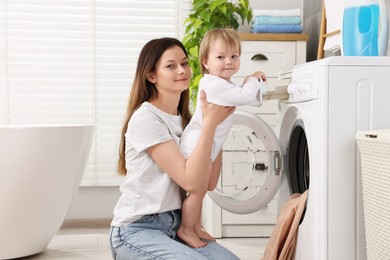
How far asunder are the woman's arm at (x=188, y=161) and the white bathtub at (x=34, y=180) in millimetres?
1095

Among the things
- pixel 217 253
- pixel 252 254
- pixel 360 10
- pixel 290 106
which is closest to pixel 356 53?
pixel 360 10

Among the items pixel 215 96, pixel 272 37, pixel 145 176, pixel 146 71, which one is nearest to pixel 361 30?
pixel 215 96

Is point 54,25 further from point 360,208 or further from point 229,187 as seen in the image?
point 360,208

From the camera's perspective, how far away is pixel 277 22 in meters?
3.51

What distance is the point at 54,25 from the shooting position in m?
4.06

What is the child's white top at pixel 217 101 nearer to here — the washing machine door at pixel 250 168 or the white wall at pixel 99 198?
the washing machine door at pixel 250 168

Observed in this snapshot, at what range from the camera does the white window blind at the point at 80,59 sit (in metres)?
4.03

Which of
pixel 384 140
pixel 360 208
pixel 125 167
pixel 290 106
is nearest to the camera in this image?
pixel 384 140

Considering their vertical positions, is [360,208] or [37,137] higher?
[37,137]

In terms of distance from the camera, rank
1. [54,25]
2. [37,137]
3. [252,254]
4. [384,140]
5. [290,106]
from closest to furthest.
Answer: [384,140] → [290,106] → [37,137] → [252,254] → [54,25]

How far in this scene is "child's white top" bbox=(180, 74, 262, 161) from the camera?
2.04 m

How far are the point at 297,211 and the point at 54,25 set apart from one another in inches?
96.6

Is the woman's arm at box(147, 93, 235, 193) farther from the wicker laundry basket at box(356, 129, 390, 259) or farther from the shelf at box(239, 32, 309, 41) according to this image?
the shelf at box(239, 32, 309, 41)

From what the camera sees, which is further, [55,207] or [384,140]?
[55,207]
